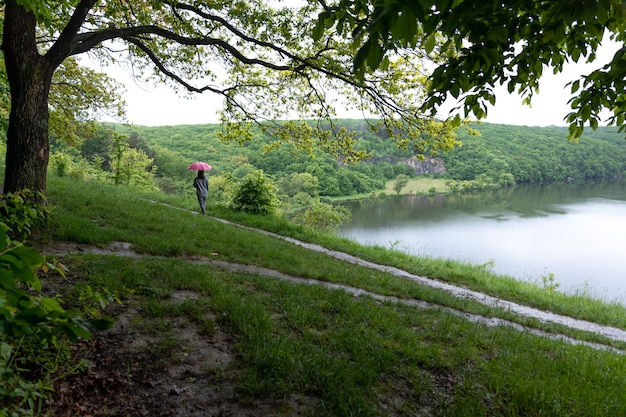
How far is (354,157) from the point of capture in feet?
30.9

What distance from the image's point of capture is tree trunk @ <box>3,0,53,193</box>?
18.2ft

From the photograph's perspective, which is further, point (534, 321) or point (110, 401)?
point (534, 321)

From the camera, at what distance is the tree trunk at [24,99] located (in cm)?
555

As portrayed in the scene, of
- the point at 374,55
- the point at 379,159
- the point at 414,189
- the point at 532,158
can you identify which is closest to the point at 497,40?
the point at 374,55

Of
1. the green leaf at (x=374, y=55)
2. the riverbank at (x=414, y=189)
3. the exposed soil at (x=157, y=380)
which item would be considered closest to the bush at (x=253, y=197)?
the exposed soil at (x=157, y=380)

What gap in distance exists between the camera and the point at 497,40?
246cm

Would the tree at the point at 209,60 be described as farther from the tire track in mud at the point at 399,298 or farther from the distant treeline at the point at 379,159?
the distant treeline at the point at 379,159

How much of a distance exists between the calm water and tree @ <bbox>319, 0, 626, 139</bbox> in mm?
10500

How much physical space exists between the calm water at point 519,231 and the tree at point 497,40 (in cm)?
1050

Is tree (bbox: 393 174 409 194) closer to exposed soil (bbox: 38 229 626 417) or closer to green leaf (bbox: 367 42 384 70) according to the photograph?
exposed soil (bbox: 38 229 626 417)


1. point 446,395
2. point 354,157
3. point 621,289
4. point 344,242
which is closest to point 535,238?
point 621,289

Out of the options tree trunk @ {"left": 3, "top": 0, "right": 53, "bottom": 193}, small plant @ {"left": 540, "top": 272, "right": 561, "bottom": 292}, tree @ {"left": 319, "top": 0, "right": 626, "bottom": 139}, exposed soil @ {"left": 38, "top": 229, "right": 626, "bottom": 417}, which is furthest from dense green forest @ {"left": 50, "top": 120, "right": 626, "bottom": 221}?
tree @ {"left": 319, "top": 0, "right": 626, "bottom": 139}

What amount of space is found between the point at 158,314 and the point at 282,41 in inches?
262

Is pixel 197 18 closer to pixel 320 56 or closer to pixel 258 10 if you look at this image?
pixel 258 10
